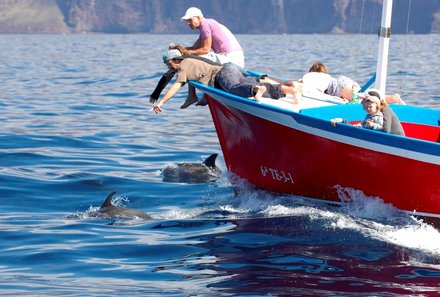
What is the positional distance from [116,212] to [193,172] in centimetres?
392

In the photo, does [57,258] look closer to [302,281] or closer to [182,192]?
[302,281]

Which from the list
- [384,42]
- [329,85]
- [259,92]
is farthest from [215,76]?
[384,42]

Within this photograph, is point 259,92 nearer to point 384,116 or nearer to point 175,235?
point 384,116

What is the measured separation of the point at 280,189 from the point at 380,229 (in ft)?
7.15

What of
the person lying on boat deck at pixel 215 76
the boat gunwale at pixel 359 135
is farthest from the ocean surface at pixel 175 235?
the person lying on boat deck at pixel 215 76

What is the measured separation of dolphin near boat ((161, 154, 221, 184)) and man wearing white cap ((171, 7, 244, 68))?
7.91 feet

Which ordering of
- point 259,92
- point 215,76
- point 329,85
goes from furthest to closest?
point 329,85 < point 215,76 < point 259,92

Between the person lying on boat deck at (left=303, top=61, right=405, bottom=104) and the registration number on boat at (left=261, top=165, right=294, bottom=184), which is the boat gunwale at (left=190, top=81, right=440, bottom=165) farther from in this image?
the person lying on boat deck at (left=303, top=61, right=405, bottom=104)

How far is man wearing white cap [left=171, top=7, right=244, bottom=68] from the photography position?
597 inches

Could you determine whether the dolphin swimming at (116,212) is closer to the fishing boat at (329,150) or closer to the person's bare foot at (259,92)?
the fishing boat at (329,150)

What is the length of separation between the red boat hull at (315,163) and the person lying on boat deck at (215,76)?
28 centimetres

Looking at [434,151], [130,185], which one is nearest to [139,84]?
[130,185]

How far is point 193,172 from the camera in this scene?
57.3 feet

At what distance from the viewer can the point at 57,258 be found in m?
11.3
